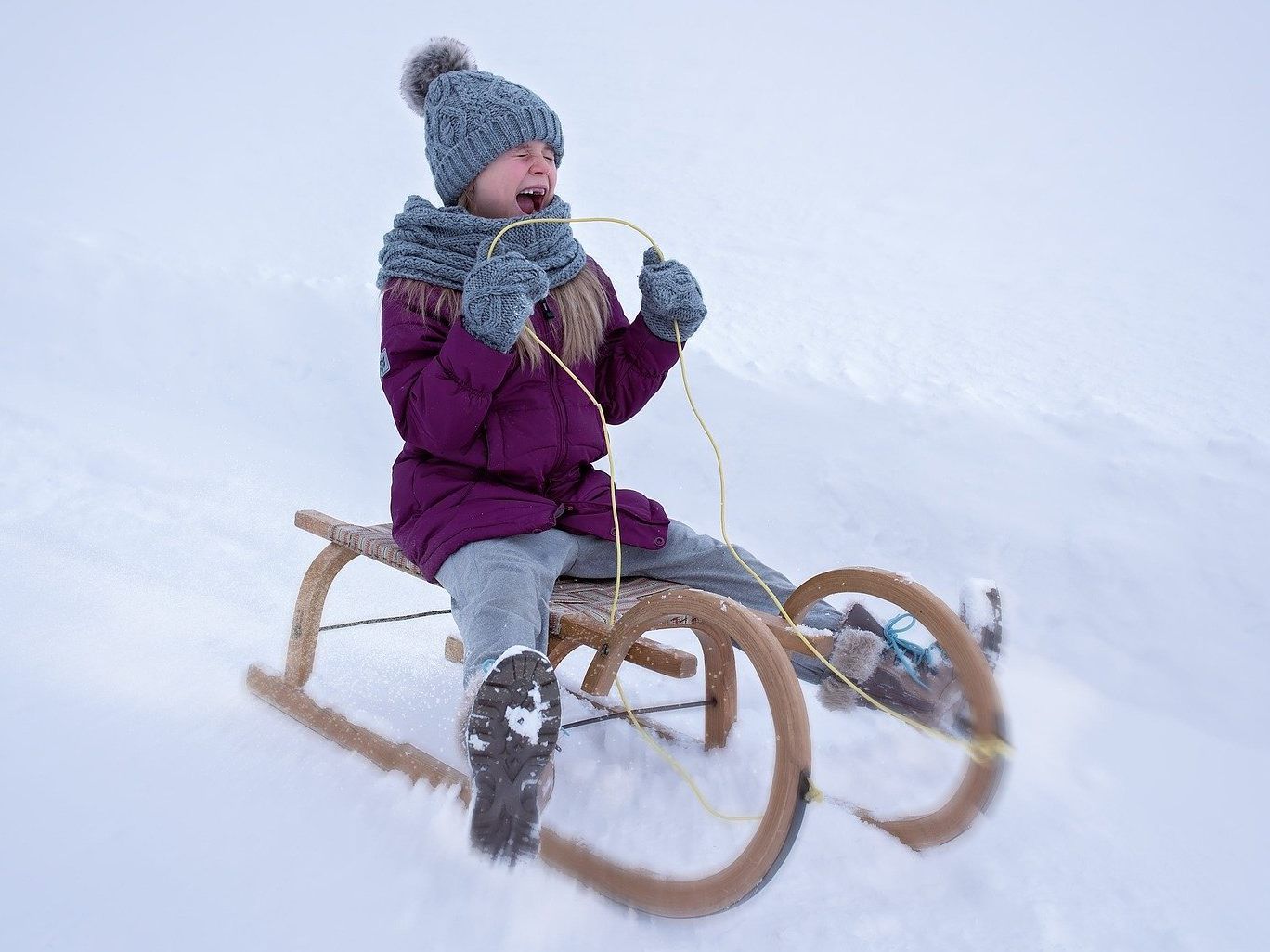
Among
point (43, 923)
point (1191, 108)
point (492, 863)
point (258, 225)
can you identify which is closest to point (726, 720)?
point (492, 863)

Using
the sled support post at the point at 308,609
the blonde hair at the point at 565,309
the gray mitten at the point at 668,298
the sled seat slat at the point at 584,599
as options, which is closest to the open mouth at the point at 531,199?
the blonde hair at the point at 565,309

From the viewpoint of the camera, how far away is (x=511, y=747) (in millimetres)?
1492

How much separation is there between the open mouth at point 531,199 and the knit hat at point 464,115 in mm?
93

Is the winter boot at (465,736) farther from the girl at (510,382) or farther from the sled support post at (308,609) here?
the sled support post at (308,609)

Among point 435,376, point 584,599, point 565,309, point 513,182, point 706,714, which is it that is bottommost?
point 706,714

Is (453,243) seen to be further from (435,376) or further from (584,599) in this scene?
(584,599)

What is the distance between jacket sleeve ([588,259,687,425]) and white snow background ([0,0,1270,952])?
78 centimetres

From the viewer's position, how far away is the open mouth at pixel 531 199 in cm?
200

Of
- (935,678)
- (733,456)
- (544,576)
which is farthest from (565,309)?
(733,456)

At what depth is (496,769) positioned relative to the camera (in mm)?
1499

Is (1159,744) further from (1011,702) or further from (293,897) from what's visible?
(293,897)

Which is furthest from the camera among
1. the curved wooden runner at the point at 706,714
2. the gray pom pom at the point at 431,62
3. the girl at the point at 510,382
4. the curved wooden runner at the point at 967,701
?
the gray pom pom at the point at 431,62

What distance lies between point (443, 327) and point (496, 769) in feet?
2.80

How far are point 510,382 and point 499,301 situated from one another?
0.90 feet
